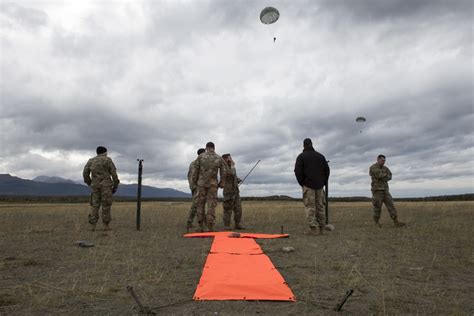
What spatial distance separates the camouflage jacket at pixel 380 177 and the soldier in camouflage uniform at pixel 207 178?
5066mm

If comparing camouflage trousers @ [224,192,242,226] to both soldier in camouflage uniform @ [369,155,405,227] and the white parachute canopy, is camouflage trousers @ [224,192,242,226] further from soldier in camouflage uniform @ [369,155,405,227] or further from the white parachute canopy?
the white parachute canopy

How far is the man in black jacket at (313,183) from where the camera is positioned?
1017cm

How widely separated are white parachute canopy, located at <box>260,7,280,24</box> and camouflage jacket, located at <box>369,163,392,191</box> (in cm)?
596

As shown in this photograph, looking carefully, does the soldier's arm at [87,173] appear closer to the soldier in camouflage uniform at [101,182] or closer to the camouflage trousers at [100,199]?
the soldier in camouflage uniform at [101,182]

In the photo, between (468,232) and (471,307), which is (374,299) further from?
(468,232)

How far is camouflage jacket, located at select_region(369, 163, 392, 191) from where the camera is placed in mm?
12445

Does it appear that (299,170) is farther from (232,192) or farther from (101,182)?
(101,182)

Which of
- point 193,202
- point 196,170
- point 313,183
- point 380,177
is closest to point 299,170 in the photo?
point 313,183

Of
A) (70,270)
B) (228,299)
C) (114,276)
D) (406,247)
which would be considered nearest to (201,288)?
(228,299)

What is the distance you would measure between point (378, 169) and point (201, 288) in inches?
376

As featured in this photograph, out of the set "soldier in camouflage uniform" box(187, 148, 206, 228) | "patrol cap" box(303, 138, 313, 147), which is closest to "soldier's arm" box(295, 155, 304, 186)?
"patrol cap" box(303, 138, 313, 147)

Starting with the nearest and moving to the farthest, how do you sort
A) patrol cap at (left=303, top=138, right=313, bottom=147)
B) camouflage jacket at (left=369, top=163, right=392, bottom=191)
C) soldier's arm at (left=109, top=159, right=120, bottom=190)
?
1. patrol cap at (left=303, top=138, right=313, bottom=147)
2. soldier's arm at (left=109, top=159, right=120, bottom=190)
3. camouflage jacket at (left=369, top=163, right=392, bottom=191)

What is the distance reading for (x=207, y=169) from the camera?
1111 centimetres

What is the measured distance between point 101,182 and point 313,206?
6060 millimetres
